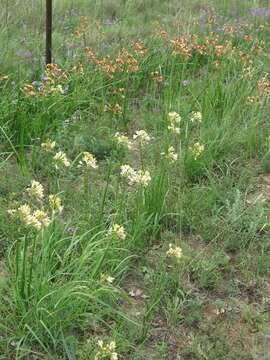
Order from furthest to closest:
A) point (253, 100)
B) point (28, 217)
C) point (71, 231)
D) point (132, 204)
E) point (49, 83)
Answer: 1. point (253, 100)
2. point (49, 83)
3. point (132, 204)
4. point (71, 231)
5. point (28, 217)

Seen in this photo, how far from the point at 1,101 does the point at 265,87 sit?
82.5 inches

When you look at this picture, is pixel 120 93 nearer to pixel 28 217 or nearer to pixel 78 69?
pixel 78 69

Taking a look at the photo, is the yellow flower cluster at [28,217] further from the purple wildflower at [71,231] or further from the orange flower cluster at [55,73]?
the orange flower cluster at [55,73]

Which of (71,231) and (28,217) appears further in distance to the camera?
(71,231)

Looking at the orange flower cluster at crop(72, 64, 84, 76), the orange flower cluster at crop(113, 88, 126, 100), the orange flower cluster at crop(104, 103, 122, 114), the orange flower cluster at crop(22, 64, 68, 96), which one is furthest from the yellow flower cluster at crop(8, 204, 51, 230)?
the orange flower cluster at crop(72, 64, 84, 76)

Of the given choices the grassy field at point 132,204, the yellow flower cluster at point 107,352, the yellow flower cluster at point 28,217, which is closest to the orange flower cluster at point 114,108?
the grassy field at point 132,204

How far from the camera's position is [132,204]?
3344 millimetres

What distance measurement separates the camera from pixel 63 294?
2.42m

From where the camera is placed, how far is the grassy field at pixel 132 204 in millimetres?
2490

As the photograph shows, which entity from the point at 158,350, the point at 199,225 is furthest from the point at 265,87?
the point at 158,350

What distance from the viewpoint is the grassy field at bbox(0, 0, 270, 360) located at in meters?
2.49

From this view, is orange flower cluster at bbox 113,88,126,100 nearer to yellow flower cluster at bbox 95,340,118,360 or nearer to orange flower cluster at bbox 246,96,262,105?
orange flower cluster at bbox 246,96,262,105

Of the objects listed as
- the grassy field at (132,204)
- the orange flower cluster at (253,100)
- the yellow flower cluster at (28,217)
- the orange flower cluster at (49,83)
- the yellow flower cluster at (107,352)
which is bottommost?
the grassy field at (132,204)

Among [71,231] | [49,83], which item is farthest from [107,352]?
[49,83]
